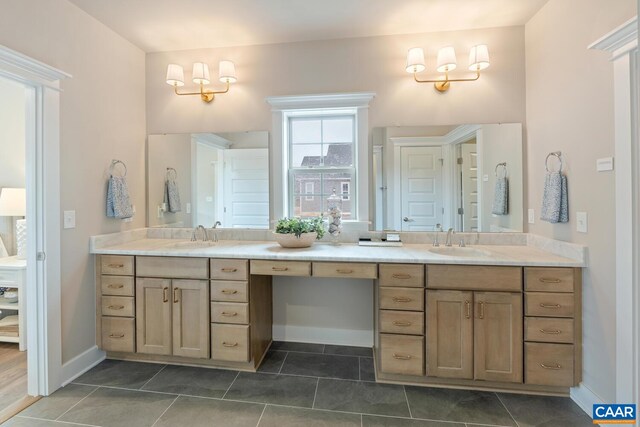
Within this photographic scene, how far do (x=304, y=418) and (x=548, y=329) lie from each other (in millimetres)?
1602

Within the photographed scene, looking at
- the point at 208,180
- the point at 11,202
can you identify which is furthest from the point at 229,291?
the point at 11,202

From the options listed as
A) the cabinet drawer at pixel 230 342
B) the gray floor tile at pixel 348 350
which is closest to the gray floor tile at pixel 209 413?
the cabinet drawer at pixel 230 342

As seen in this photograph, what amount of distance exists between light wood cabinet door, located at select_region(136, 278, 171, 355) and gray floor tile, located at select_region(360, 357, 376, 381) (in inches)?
57.6

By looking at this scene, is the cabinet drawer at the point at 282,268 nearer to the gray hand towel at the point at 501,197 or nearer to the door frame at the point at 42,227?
the door frame at the point at 42,227

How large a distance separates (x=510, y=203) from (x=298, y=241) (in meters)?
1.78

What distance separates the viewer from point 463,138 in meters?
2.54

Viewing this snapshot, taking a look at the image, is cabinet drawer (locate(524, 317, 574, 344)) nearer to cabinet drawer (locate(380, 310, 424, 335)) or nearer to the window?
cabinet drawer (locate(380, 310, 424, 335))

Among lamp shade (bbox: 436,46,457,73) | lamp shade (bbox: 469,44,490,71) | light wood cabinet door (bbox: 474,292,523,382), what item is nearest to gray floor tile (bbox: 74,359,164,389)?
light wood cabinet door (bbox: 474,292,523,382)

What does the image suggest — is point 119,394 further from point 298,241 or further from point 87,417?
point 298,241

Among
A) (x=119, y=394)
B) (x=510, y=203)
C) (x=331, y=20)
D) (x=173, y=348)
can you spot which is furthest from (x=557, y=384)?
(x=331, y=20)

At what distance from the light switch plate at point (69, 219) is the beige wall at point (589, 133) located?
135 inches

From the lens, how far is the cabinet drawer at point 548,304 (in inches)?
72.9

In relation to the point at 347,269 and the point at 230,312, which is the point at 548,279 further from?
the point at 230,312

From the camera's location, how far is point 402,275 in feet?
6.63
